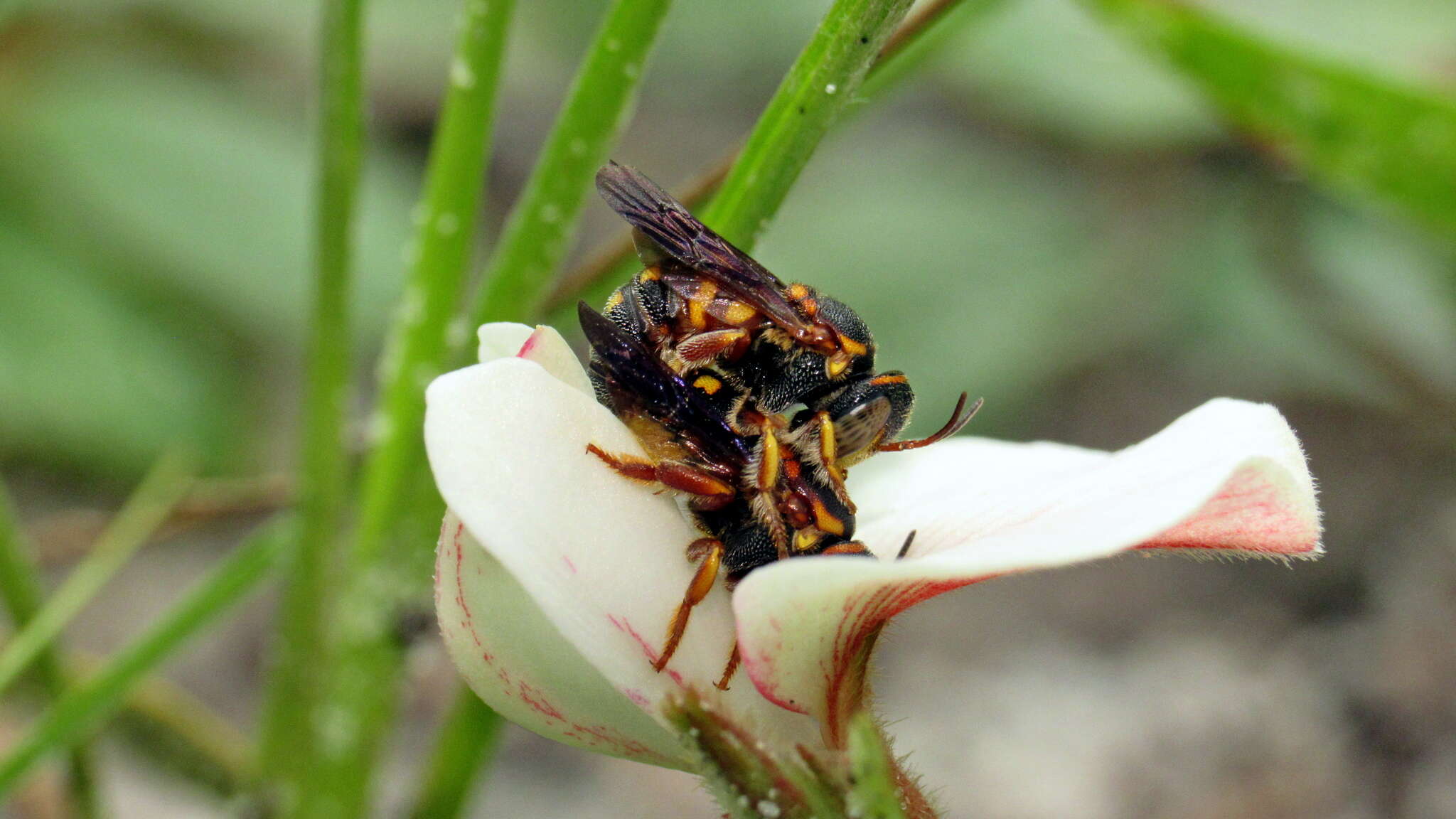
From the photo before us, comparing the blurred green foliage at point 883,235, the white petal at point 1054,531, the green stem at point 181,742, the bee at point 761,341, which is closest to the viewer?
the white petal at point 1054,531

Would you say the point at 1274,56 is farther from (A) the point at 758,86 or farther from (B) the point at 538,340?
(A) the point at 758,86

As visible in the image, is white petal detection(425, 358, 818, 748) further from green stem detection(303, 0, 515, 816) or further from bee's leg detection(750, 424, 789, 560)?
green stem detection(303, 0, 515, 816)

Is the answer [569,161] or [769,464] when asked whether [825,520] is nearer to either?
[769,464]

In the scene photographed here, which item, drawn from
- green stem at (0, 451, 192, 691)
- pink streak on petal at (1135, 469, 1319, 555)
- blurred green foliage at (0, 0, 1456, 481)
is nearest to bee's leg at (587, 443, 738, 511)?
pink streak on petal at (1135, 469, 1319, 555)

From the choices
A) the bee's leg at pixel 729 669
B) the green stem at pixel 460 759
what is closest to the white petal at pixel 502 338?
the bee's leg at pixel 729 669

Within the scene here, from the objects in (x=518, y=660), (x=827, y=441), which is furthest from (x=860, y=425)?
(x=518, y=660)

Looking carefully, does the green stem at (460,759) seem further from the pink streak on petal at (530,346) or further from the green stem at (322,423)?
the pink streak on petal at (530,346)
